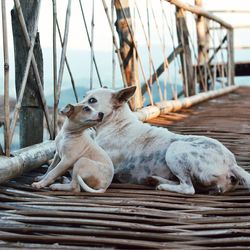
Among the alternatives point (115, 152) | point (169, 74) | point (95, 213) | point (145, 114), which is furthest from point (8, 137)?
point (169, 74)

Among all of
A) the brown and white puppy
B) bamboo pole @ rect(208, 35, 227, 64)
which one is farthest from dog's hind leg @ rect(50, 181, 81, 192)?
bamboo pole @ rect(208, 35, 227, 64)

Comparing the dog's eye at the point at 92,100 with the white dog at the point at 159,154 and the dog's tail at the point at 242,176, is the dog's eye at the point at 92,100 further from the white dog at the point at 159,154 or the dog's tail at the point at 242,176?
the dog's tail at the point at 242,176

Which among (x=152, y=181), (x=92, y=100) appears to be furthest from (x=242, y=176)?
(x=92, y=100)

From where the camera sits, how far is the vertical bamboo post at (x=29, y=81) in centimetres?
328

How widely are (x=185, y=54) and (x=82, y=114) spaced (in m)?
4.64

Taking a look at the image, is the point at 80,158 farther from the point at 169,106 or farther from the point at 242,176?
the point at 169,106

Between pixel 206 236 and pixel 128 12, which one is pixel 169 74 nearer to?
pixel 128 12

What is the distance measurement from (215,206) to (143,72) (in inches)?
114

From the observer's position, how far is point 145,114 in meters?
4.81

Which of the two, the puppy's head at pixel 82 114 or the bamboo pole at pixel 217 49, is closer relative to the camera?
the puppy's head at pixel 82 114

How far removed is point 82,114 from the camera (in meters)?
2.74

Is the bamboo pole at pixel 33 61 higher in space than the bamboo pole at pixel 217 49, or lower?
higher

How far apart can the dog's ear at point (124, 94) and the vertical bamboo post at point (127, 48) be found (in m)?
2.09

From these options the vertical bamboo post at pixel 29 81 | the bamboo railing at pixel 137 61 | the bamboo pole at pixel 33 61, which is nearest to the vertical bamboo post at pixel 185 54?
the bamboo railing at pixel 137 61
